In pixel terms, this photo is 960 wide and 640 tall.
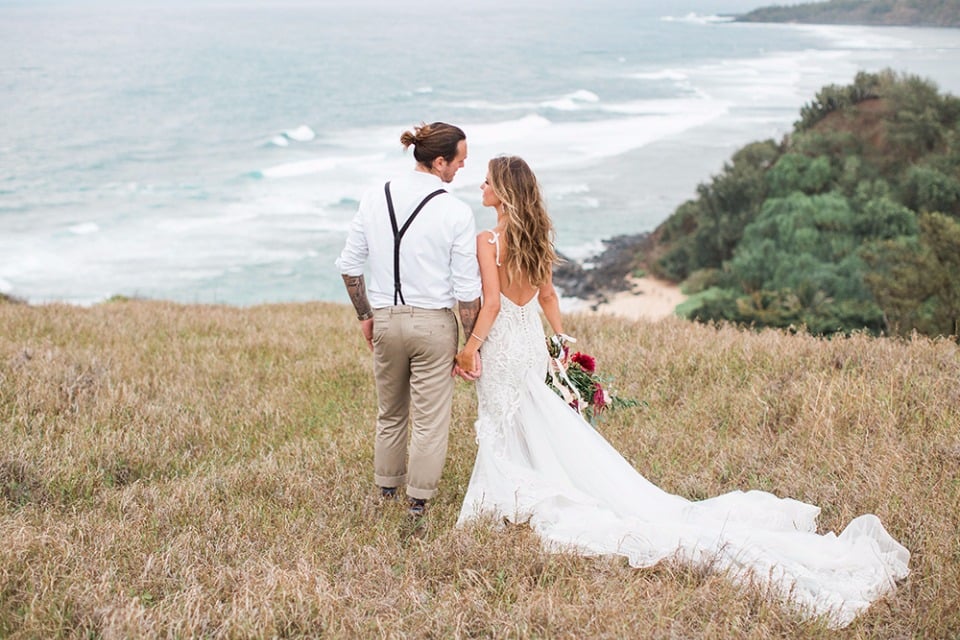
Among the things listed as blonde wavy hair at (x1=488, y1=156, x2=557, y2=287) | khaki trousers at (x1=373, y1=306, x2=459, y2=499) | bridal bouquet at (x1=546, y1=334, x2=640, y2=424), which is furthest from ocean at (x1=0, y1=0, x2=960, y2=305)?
blonde wavy hair at (x1=488, y1=156, x2=557, y2=287)

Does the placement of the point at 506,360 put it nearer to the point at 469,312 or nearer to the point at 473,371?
the point at 473,371

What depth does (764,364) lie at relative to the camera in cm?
885

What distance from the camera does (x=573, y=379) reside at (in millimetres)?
5977

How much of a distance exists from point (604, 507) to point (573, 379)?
923 millimetres

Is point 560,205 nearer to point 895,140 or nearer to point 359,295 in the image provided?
point 895,140

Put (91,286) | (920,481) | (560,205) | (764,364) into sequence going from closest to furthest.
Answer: (920,481) → (764,364) → (91,286) → (560,205)

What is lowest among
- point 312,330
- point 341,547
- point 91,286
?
point 91,286

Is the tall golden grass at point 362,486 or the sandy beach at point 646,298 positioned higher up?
the tall golden grass at point 362,486

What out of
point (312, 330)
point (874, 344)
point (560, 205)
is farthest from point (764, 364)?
point (560, 205)

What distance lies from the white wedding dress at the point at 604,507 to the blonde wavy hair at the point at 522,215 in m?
0.37

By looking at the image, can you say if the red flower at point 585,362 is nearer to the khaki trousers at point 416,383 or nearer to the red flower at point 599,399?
the red flower at point 599,399

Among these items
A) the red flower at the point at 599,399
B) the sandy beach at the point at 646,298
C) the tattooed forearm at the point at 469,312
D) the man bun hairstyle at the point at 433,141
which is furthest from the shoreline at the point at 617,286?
the man bun hairstyle at the point at 433,141

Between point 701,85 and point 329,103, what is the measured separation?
5024cm

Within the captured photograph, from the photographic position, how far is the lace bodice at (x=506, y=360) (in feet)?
18.3
